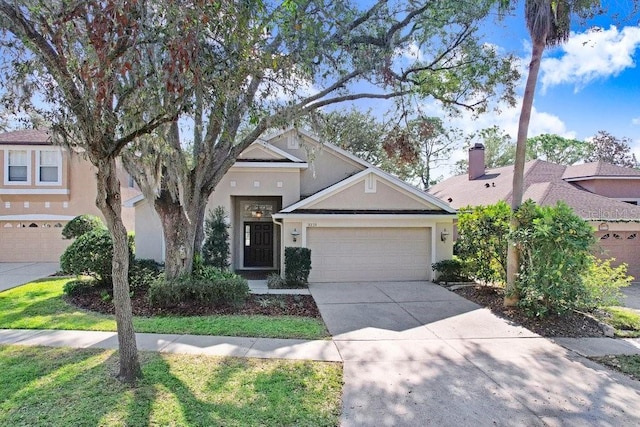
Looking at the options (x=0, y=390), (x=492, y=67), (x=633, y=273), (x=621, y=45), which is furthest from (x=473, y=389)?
(x=633, y=273)

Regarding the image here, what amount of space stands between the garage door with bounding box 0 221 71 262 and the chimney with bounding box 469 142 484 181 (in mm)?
22072

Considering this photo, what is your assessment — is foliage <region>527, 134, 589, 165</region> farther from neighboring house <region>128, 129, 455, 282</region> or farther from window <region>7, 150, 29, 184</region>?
window <region>7, 150, 29, 184</region>

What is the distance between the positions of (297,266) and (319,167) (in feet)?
16.7

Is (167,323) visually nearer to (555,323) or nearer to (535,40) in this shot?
(555,323)

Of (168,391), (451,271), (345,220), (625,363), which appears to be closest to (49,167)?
(345,220)

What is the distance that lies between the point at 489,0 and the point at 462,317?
7591 mm

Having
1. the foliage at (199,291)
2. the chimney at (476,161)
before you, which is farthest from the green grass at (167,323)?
the chimney at (476,161)

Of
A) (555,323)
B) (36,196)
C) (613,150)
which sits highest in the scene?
(613,150)

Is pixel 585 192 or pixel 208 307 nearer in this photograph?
pixel 208 307

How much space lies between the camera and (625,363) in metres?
5.82

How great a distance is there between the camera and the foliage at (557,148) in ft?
125

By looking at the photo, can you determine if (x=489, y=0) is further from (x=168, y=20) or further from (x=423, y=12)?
(x=168, y=20)

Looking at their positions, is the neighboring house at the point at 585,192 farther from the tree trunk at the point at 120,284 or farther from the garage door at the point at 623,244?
the tree trunk at the point at 120,284

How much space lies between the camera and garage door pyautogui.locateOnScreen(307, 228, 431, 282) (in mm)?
12719
